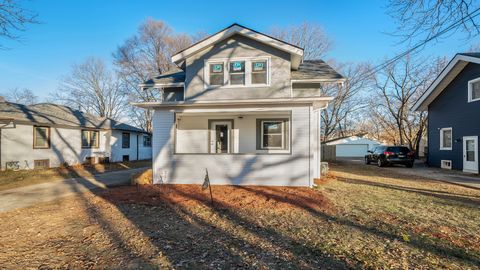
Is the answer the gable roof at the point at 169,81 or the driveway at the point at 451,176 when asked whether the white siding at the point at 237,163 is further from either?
the driveway at the point at 451,176

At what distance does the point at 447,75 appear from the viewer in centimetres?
1595

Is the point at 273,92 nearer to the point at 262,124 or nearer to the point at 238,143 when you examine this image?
the point at 262,124

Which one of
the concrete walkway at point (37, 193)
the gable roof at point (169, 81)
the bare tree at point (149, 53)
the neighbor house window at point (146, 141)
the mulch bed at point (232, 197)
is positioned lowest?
the concrete walkway at point (37, 193)

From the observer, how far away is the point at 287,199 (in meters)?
7.46

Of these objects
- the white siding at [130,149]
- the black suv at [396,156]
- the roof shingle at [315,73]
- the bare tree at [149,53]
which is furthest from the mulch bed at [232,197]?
the bare tree at [149,53]

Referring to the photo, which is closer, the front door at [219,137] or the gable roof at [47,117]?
the front door at [219,137]

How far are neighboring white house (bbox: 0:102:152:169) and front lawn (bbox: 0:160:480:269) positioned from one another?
32.8 feet

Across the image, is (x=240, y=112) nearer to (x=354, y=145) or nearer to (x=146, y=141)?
(x=146, y=141)

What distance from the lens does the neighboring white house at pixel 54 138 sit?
14.6 metres

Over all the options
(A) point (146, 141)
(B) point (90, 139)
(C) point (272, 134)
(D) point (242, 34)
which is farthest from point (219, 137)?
(A) point (146, 141)

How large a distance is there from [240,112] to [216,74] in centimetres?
236

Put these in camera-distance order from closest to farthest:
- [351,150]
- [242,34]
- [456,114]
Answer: [242,34], [456,114], [351,150]

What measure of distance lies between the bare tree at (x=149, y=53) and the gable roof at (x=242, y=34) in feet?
A: 68.4

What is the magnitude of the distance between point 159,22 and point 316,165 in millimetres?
28007
